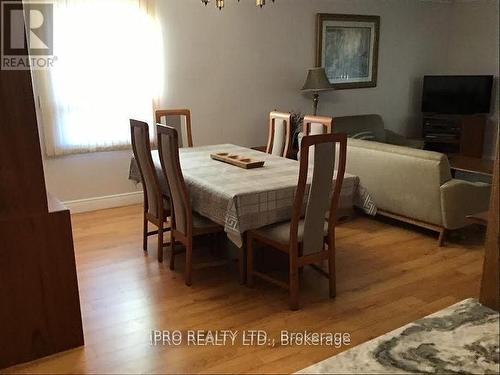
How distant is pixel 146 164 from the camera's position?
3375 millimetres

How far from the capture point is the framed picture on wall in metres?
5.84

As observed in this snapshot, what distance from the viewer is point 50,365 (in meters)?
2.30

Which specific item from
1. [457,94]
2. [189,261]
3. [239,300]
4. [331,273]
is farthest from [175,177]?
[457,94]

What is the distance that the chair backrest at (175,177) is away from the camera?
2.94 metres

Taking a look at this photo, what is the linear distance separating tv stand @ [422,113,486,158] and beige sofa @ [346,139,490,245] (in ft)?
9.35

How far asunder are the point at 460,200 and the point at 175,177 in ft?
7.38

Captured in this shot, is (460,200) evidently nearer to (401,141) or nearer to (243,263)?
(243,263)

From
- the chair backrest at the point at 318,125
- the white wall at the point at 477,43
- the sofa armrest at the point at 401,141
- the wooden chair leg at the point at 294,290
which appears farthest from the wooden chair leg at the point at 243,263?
the white wall at the point at 477,43

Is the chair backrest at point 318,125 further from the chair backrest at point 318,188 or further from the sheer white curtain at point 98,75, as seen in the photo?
the sheer white curtain at point 98,75

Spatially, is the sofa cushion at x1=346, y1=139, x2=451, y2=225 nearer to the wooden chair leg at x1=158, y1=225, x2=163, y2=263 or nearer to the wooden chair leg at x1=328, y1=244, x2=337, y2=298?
the wooden chair leg at x1=328, y1=244, x2=337, y2=298

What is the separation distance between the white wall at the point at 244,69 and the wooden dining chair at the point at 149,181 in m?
1.31

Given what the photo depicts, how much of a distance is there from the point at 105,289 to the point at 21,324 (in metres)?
0.83

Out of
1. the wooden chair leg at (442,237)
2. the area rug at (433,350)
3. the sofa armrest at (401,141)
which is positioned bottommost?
the wooden chair leg at (442,237)

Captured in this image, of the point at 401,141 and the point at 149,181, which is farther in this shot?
the point at 401,141
